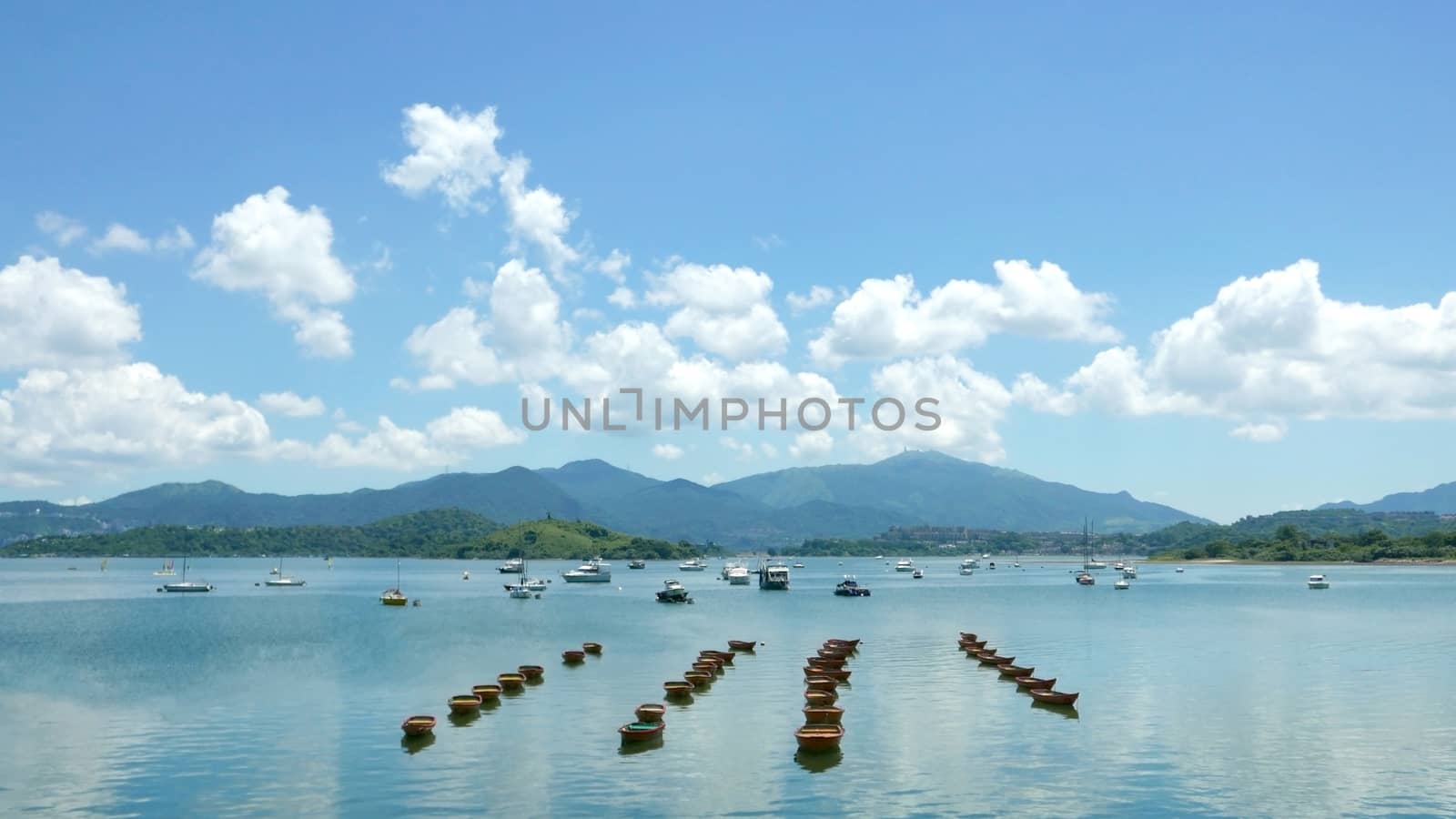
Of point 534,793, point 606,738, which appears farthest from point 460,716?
point 534,793

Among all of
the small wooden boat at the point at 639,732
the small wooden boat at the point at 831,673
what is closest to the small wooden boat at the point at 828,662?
the small wooden boat at the point at 831,673

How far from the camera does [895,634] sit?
118688 millimetres

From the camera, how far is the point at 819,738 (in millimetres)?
51562

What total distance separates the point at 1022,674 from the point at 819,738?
102 feet

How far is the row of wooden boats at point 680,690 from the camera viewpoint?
53781mm

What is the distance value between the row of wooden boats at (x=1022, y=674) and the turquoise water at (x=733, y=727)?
1.46 m

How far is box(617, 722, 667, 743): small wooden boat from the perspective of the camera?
53.4 meters

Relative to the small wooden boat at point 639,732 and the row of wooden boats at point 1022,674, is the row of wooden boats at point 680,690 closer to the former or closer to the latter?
the small wooden boat at point 639,732

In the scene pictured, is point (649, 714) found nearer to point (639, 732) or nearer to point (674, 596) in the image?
point (639, 732)

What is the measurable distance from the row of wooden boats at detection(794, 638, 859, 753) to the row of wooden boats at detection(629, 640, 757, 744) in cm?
657

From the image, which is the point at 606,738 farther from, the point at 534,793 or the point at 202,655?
the point at 202,655

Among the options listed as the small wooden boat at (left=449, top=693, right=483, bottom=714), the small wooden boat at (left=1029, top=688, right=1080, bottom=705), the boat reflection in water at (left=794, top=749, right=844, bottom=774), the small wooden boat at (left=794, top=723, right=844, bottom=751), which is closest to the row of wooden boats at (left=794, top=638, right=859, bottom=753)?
the small wooden boat at (left=794, top=723, right=844, bottom=751)

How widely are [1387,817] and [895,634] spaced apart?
7942 cm

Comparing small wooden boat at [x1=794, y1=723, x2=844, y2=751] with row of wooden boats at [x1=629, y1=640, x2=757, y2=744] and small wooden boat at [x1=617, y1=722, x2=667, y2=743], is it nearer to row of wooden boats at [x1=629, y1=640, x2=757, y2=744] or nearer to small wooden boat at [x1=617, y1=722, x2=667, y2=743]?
small wooden boat at [x1=617, y1=722, x2=667, y2=743]
